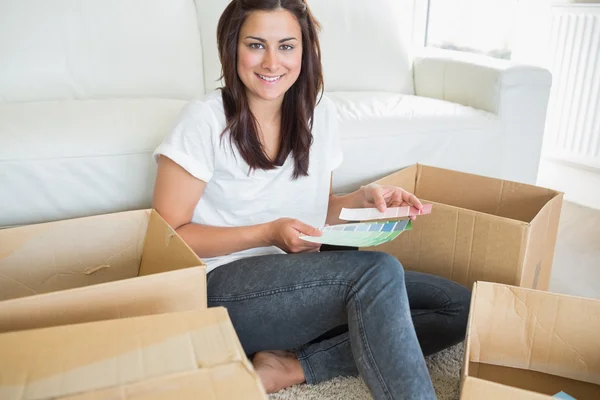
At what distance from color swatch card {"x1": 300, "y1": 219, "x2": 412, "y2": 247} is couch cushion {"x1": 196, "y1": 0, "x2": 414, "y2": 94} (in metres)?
1.04

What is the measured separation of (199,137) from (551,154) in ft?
6.68

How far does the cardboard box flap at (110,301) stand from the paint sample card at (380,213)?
1.29 feet

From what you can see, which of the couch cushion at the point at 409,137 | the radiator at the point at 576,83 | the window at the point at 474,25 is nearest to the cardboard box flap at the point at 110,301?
the couch cushion at the point at 409,137

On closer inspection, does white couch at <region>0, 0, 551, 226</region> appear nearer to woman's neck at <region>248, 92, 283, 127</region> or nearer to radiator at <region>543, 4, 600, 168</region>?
woman's neck at <region>248, 92, 283, 127</region>

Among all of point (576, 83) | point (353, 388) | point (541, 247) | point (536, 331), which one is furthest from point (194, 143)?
point (576, 83)

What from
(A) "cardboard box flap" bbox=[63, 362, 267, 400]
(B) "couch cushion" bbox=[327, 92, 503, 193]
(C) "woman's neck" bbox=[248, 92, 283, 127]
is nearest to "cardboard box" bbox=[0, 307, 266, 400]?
(A) "cardboard box flap" bbox=[63, 362, 267, 400]

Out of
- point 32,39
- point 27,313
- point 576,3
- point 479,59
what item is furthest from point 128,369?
point 576,3

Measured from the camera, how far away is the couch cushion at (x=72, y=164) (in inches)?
48.0

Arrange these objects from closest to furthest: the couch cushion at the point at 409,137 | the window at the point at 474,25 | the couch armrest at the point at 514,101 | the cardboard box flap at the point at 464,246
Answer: the cardboard box flap at the point at 464,246 < the couch cushion at the point at 409,137 < the couch armrest at the point at 514,101 < the window at the point at 474,25

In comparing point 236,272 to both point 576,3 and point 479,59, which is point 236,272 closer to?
point 479,59

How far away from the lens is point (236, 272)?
1013mm

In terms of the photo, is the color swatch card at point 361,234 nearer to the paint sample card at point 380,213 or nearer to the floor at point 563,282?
the paint sample card at point 380,213

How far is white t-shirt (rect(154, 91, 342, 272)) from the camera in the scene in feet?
3.38

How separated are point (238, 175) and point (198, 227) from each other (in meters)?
0.12
